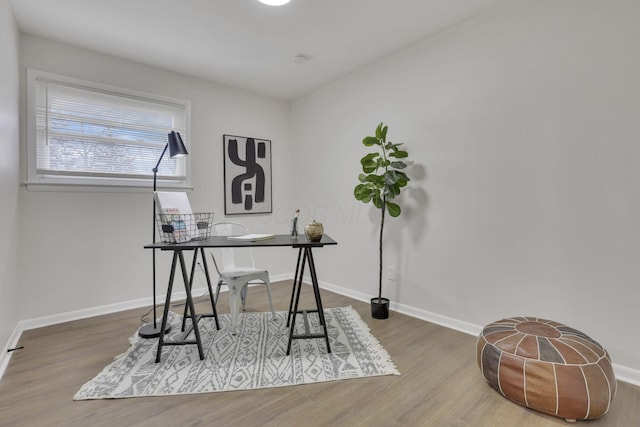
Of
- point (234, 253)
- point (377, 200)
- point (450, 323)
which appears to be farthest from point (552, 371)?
point (234, 253)

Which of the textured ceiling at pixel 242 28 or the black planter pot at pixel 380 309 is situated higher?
the textured ceiling at pixel 242 28

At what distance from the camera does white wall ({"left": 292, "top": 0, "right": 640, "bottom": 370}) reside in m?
1.92

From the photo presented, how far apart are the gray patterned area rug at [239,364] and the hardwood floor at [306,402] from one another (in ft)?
0.23

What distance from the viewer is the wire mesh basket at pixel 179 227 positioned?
206 centimetres

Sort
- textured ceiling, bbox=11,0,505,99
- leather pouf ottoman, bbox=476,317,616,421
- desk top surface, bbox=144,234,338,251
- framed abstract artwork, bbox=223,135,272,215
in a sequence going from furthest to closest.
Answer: framed abstract artwork, bbox=223,135,272,215, textured ceiling, bbox=11,0,505,99, desk top surface, bbox=144,234,338,251, leather pouf ottoman, bbox=476,317,616,421

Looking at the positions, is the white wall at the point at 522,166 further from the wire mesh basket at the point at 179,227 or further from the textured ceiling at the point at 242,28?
the wire mesh basket at the point at 179,227

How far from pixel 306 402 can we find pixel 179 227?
1341 millimetres

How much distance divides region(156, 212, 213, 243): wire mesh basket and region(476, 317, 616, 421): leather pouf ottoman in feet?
6.58

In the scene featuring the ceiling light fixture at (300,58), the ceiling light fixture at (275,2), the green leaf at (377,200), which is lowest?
the green leaf at (377,200)

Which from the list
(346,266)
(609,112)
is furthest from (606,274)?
(346,266)

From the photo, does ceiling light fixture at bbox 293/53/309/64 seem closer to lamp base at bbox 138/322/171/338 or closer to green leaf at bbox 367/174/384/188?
green leaf at bbox 367/174/384/188

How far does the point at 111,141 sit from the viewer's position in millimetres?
3115

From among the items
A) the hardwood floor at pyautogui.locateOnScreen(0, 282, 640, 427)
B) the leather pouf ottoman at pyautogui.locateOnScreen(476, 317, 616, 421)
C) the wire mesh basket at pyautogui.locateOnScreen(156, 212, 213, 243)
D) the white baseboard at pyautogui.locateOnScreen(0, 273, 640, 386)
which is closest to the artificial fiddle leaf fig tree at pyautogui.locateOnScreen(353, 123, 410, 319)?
the white baseboard at pyautogui.locateOnScreen(0, 273, 640, 386)

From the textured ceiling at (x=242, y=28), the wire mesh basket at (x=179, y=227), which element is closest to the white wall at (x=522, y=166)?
the textured ceiling at (x=242, y=28)
